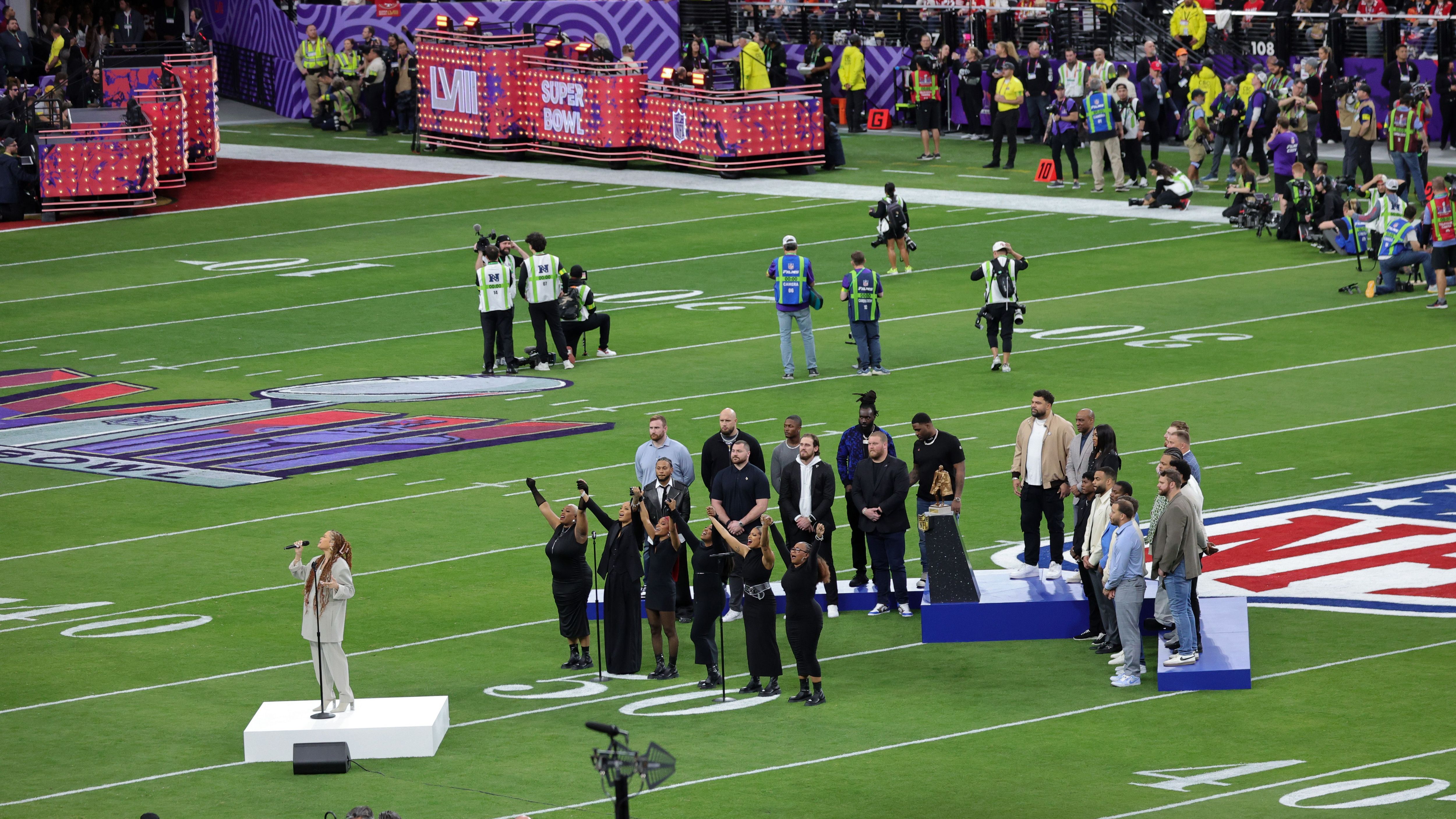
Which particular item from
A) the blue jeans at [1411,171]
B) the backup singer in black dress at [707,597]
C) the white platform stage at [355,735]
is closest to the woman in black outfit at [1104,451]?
the backup singer in black dress at [707,597]

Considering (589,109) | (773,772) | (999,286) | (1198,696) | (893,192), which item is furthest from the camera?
(589,109)

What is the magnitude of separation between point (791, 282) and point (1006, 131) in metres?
18.1

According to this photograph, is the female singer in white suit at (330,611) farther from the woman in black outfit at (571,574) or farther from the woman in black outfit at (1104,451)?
the woman in black outfit at (1104,451)

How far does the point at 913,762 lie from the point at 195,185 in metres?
34.8

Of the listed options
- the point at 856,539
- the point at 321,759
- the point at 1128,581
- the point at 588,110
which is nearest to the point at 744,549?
the point at 856,539

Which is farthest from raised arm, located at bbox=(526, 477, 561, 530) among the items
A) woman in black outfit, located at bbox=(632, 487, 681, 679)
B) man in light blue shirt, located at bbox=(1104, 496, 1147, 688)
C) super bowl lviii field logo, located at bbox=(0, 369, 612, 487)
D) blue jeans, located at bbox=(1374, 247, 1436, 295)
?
blue jeans, located at bbox=(1374, 247, 1436, 295)

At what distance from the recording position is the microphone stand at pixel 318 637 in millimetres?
15172

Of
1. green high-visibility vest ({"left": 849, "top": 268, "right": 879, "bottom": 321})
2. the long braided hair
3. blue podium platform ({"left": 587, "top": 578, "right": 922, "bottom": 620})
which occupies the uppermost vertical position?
green high-visibility vest ({"left": 849, "top": 268, "right": 879, "bottom": 321})

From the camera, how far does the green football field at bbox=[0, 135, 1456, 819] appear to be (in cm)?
1451

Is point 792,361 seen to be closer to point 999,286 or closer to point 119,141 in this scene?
point 999,286

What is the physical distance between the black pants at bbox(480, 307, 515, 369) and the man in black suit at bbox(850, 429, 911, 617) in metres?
10.8

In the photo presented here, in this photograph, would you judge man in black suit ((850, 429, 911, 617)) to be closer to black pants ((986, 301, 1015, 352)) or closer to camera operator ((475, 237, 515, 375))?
black pants ((986, 301, 1015, 352))

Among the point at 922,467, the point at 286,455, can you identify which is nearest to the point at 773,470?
the point at 922,467

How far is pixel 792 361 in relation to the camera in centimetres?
2734
